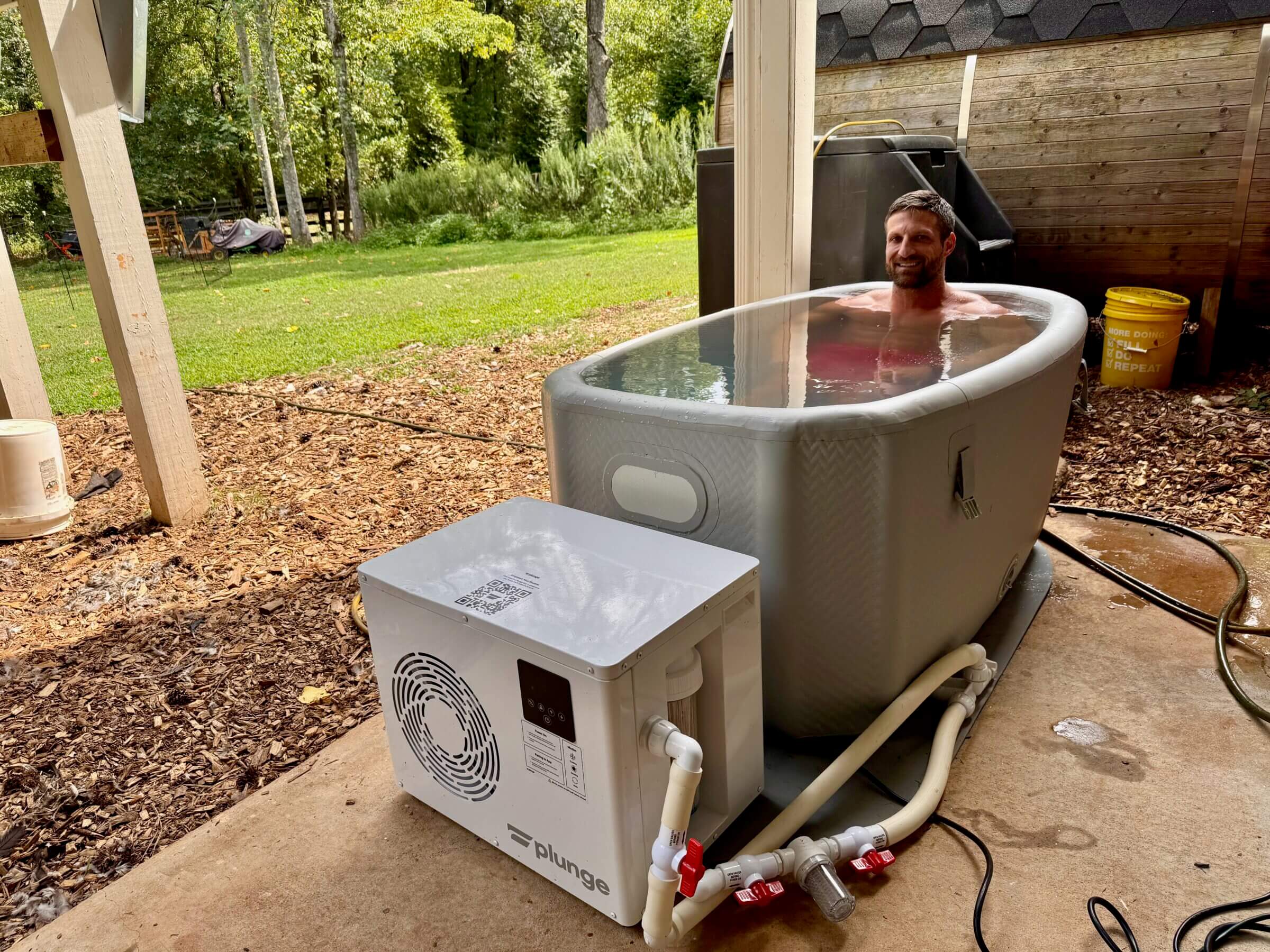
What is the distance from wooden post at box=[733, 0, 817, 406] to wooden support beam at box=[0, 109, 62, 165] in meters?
1.88

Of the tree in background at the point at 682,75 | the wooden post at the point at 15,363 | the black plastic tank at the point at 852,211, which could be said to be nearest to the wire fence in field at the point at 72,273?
the wooden post at the point at 15,363

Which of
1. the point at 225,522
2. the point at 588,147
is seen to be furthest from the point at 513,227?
the point at 225,522

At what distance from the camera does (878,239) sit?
330 cm

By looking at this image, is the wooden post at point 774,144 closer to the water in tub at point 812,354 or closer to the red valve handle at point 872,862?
the water in tub at point 812,354

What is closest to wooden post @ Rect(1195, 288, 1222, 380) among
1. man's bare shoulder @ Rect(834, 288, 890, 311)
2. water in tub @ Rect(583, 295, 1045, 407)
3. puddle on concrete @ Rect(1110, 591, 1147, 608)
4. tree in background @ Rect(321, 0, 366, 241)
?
water in tub @ Rect(583, 295, 1045, 407)

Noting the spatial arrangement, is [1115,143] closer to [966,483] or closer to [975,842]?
[966,483]

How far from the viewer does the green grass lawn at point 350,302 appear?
5.02 metres

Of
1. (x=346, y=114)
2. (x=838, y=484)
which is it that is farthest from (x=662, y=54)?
(x=838, y=484)

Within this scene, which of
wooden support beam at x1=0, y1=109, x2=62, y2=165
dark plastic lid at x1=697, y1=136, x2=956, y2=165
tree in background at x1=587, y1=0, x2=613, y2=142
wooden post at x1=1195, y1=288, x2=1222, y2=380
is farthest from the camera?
tree in background at x1=587, y1=0, x2=613, y2=142

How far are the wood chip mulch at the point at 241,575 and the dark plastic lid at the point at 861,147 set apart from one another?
50.4 inches

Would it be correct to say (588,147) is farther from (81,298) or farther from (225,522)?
(225,522)

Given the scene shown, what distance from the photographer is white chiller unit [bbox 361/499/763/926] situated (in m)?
1.03

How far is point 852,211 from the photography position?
131 inches

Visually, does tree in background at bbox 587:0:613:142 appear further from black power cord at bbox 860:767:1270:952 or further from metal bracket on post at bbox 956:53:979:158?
black power cord at bbox 860:767:1270:952
